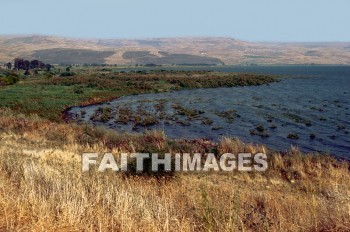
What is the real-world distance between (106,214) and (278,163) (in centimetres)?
1544

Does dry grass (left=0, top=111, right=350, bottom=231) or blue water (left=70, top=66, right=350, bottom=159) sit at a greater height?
dry grass (left=0, top=111, right=350, bottom=231)

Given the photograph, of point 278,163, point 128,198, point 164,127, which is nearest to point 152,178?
point 128,198

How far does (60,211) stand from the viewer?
720 centimetres

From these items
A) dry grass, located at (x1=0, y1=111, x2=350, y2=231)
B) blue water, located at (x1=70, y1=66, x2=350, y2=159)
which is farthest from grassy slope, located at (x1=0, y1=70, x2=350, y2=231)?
blue water, located at (x1=70, y1=66, x2=350, y2=159)

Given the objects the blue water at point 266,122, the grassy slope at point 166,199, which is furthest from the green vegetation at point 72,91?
the grassy slope at point 166,199

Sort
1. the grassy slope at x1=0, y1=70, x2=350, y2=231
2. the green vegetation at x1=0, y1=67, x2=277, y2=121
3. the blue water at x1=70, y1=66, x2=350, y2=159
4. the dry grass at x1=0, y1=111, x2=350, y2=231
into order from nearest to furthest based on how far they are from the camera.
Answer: the dry grass at x1=0, y1=111, x2=350, y2=231, the grassy slope at x1=0, y1=70, x2=350, y2=231, the blue water at x1=70, y1=66, x2=350, y2=159, the green vegetation at x1=0, y1=67, x2=277, y2=121

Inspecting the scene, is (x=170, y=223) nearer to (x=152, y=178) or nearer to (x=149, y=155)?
(x=152, y=178)

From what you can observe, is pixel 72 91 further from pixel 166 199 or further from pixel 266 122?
pixel 166 199

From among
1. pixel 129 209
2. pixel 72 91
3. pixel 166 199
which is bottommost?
pixel 72 91

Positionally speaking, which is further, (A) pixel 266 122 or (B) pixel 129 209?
(A) pixel 266 122

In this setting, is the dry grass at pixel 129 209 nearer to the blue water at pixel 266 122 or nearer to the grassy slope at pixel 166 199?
the grassy slope at pixel 166 199

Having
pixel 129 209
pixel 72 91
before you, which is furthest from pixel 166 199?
pixel 72 91

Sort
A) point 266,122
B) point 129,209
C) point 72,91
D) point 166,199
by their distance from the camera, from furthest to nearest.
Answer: point 72,91 → point 266,122 → point 166,199 → point 129,209

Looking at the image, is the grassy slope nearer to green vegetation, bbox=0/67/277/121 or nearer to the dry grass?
the dry grass
